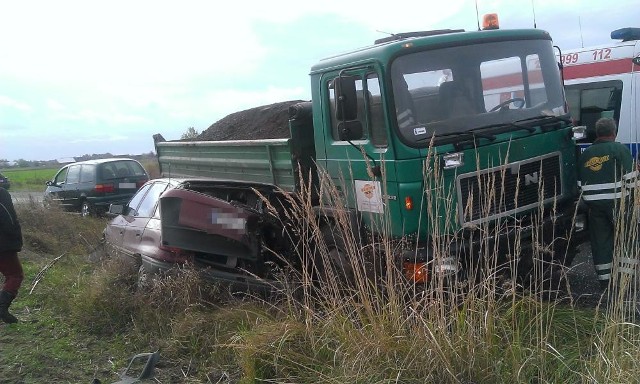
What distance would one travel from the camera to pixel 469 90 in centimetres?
617

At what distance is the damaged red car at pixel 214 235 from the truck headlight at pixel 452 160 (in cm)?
166

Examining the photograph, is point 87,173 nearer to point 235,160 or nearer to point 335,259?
point 235,160

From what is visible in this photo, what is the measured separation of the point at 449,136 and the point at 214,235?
97.0 inches

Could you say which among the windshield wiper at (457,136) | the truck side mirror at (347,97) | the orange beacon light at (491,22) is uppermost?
the orange beacon light at (491,22)

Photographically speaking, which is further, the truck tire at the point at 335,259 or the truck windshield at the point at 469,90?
the truck windshield at the point at 469,90

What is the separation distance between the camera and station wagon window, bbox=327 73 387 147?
239 inches

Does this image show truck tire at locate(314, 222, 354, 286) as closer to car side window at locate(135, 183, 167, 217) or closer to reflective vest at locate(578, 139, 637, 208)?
reflective vest at locate(578, 139, 637, 208)

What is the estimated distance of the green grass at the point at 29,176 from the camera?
33.5 m

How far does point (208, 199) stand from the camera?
6.66m

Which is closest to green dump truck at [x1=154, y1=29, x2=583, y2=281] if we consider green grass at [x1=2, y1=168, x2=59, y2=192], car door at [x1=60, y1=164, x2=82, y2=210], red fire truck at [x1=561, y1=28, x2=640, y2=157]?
red fire truck at [x1=561, y1=28, x2=640, y2=157]

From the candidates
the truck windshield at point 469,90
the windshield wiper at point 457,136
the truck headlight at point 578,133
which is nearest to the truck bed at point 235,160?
the truck windshield at point 469,90

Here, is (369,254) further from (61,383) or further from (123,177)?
(123,177)

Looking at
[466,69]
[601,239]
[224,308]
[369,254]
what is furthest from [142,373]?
[601,239]

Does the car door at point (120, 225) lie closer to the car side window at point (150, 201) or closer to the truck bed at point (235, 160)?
the car side window at point (150, 201)
